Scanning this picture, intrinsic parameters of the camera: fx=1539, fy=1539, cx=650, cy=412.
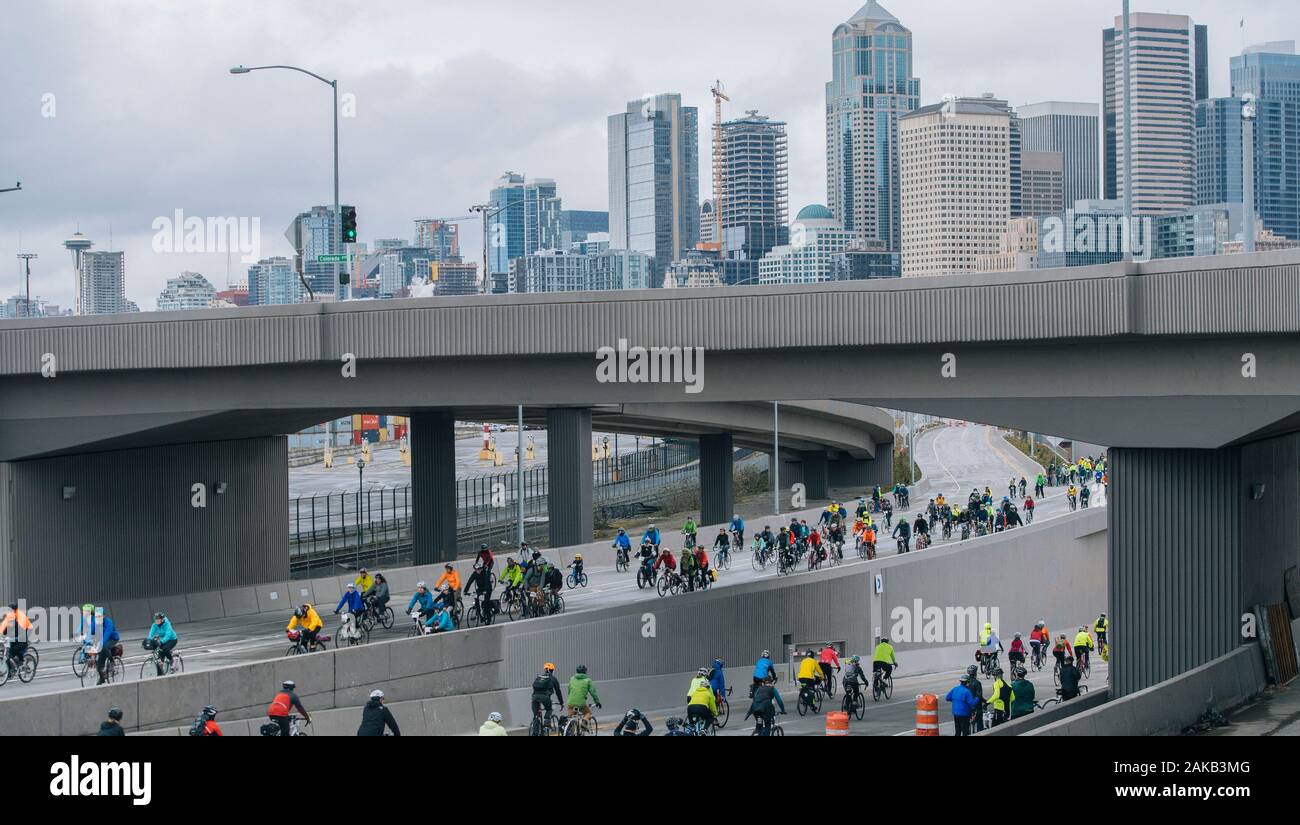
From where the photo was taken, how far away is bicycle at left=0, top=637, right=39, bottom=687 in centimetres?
2580

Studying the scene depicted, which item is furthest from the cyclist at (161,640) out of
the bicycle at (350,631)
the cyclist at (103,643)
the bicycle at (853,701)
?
the bicycle at (853,701)

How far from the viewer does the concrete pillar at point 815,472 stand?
80438 mm

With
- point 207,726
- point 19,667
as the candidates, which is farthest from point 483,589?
point 207,726

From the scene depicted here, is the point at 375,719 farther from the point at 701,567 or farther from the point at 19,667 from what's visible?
the point at 701,567

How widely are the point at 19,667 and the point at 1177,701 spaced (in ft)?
60.8

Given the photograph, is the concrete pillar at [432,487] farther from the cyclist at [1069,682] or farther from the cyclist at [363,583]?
the cyclist at [1069,682]

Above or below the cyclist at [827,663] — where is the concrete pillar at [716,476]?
above

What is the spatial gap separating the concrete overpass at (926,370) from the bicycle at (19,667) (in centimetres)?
757

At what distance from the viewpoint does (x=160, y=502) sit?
123ft

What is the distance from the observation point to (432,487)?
162 feet

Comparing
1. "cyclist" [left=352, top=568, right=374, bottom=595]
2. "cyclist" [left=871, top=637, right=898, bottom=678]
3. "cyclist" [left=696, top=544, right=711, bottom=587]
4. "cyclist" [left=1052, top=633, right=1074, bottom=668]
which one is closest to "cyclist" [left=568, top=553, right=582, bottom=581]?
"cyclist" [left=696, top=544, right=711, bottom=587]
